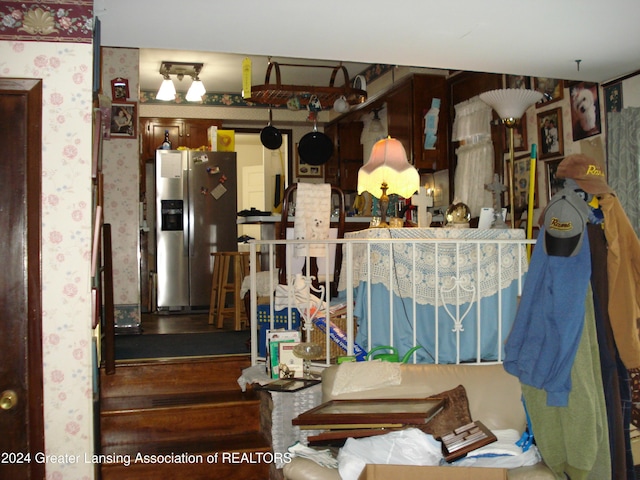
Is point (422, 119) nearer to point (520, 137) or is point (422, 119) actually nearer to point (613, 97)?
point (520, 137)

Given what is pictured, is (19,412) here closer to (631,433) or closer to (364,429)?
(364,429)

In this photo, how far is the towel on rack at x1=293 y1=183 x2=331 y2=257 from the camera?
4.67 metres

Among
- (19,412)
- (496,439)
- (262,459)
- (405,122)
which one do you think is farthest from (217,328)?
(496,439)

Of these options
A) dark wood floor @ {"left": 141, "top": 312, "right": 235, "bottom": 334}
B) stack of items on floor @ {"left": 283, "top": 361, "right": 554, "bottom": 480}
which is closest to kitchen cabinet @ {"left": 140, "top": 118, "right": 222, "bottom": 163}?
dark wood floor @ {"left": 141, "top": 312, "right": 235, "bottom": 334}

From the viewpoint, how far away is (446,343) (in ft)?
13.3

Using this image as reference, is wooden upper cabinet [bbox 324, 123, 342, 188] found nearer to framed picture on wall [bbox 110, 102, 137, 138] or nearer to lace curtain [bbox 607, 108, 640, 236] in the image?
framed picture on wall [bbox 110, 102, 137, 138]

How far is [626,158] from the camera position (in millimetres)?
4477

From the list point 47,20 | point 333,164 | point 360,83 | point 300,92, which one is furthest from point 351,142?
point 47,20

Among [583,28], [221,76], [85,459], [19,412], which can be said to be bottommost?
[85,459]

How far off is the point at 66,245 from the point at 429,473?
5.83 feet

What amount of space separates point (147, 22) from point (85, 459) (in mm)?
2224

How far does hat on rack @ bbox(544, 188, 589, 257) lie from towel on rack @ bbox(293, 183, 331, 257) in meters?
2.17

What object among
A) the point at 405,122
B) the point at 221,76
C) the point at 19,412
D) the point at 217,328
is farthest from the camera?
the point at 221,76

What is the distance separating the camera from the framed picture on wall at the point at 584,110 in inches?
192
